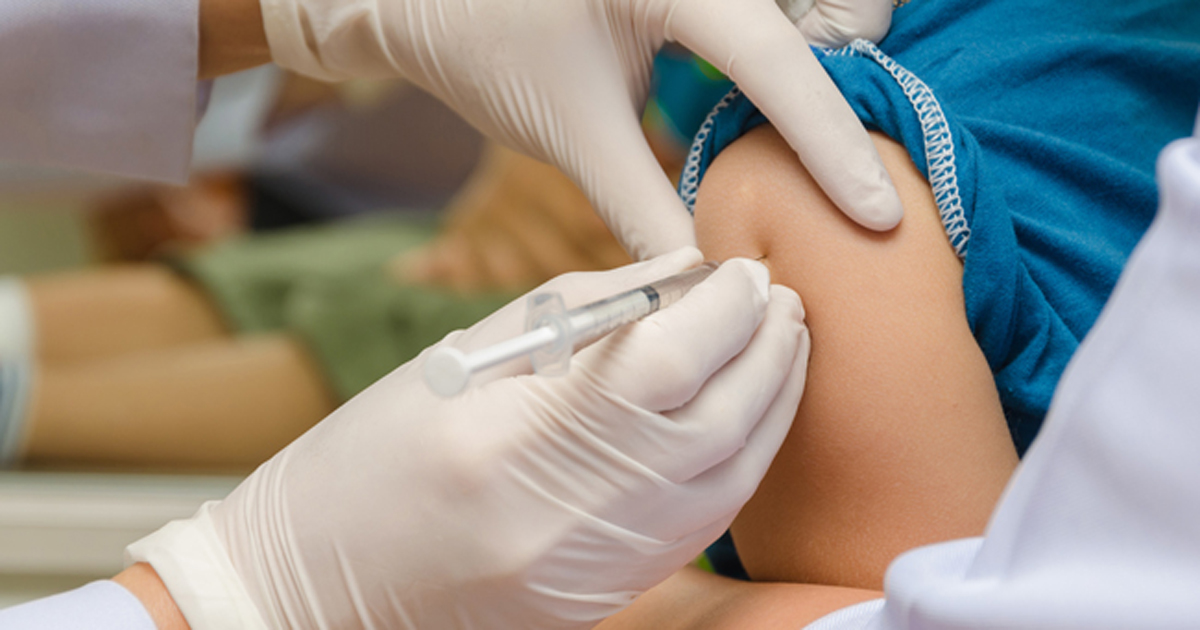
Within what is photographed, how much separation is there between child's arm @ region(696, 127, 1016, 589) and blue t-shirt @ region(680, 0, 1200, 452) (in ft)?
0.10

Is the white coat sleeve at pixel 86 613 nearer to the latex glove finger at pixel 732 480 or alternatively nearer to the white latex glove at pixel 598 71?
the latex glove finger at pixel 732 480

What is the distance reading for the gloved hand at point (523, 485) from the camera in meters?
0.61

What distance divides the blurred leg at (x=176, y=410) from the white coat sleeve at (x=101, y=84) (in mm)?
932

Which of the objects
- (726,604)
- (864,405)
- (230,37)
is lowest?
(726,604)

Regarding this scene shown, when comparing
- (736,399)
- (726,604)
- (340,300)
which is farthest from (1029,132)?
(340,300)

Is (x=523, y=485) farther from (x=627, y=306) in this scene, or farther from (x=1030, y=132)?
(x=1030, y=132)

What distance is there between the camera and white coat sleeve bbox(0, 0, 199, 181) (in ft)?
2.95

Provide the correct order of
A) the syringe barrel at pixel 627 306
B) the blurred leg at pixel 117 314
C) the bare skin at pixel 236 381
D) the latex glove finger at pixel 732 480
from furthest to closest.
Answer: the blurred leg at pixel 117 314 < the bare skin at pixel 236 381 < the latex glove finger at pixel 732 480 < the syringe barrel at pixel 627 306

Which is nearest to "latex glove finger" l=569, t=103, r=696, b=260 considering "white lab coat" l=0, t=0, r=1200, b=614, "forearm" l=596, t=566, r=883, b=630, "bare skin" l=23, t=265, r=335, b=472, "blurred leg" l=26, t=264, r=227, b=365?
"forearm" l=596, t=566, r=883, b=630

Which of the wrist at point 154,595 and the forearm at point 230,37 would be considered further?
the forearm at point 230,37

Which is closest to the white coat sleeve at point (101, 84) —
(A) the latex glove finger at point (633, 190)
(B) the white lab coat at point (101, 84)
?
(B) the white lab coat at point (101, 84)

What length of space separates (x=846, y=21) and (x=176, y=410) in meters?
1.60

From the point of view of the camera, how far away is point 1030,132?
28.0 inches

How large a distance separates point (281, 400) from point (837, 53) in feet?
4.89
